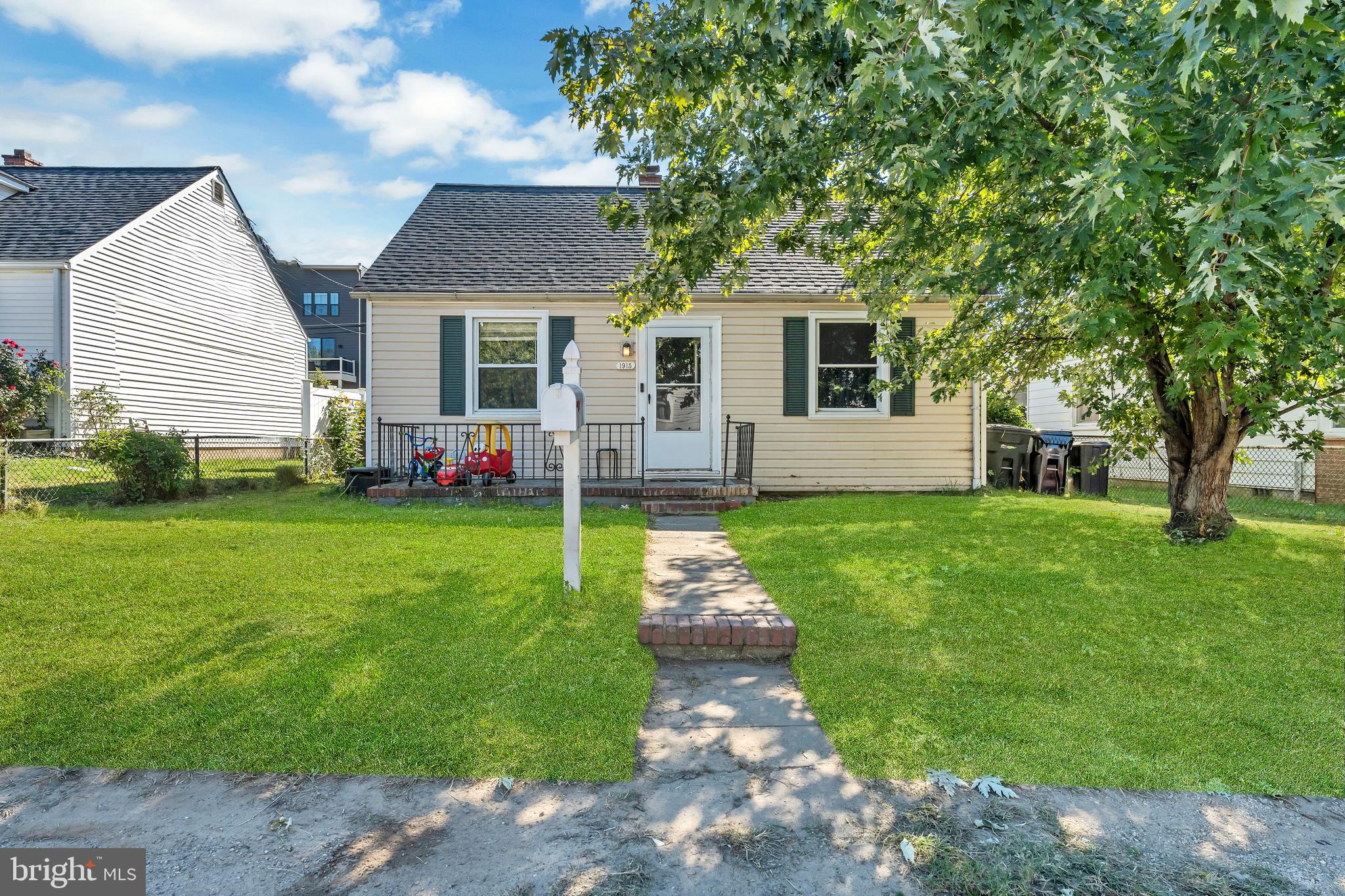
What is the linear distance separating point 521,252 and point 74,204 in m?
11.0

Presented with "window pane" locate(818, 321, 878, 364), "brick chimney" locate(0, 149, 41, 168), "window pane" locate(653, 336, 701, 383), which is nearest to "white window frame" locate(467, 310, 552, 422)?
"window pane" locate(653, 336, 701, 383)

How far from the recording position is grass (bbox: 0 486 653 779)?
8.77 ft

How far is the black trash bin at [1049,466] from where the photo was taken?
479 inches

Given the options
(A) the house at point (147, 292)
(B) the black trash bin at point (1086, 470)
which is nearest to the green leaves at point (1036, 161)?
(B) the black trash bin at point (1086, 470)

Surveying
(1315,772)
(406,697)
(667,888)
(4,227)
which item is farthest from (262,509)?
(4,227)

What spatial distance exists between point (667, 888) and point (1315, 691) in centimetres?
343

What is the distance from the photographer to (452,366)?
34.3 feet

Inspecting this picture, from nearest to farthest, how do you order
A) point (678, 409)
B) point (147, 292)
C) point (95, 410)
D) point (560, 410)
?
1. point (560, 410)
2. point (678, 409)
3. point (95, 410)
4. point (147, 292)

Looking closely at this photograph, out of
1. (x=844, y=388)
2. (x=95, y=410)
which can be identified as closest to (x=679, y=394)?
(x=844, y=388)

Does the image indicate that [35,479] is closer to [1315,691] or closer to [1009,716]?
[1009,716]

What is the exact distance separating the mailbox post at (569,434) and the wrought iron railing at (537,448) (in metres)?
5.57

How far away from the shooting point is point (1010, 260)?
4754 mm

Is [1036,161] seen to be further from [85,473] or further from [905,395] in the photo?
[85,473]

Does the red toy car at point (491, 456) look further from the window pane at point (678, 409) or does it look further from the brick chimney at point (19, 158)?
the brick chimney at point (19, 158)
